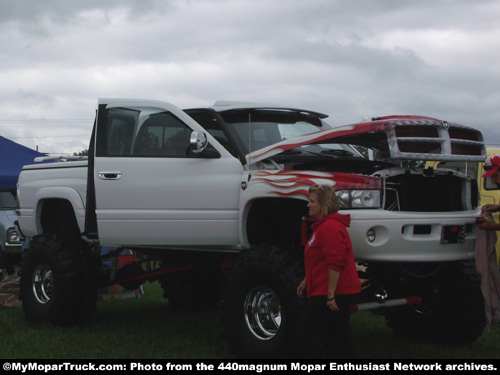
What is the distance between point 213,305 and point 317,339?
4519 millimetres

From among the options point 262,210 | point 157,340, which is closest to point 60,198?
point 157,340

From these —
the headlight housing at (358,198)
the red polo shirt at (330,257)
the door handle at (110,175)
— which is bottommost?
the red polo shirt at (330,257)

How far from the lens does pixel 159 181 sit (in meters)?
6.72

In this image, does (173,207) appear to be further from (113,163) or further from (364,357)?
(364,357)

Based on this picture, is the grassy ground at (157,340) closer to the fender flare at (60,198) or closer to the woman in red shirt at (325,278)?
the fender flare at (60,198)

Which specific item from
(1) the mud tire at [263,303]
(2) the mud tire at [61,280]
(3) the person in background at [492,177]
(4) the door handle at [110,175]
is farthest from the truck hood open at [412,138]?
(2) the mud tire at [61,280]

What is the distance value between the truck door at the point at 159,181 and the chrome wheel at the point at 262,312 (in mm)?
597

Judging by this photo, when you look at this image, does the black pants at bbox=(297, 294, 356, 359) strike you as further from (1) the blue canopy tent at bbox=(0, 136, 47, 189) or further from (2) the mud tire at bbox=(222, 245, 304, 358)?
(1) the blue canopy tent at bbox=(0, 136, 47, 189)

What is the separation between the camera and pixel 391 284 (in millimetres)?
6547

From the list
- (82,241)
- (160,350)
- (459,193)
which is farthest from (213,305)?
(459,193)

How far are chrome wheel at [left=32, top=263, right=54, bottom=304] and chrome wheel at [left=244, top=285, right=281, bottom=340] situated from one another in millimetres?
2967

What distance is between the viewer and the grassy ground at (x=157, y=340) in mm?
6543

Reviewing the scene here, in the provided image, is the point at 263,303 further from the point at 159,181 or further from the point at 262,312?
the point at 159,181

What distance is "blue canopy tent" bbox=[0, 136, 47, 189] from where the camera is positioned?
15852 millimetres
